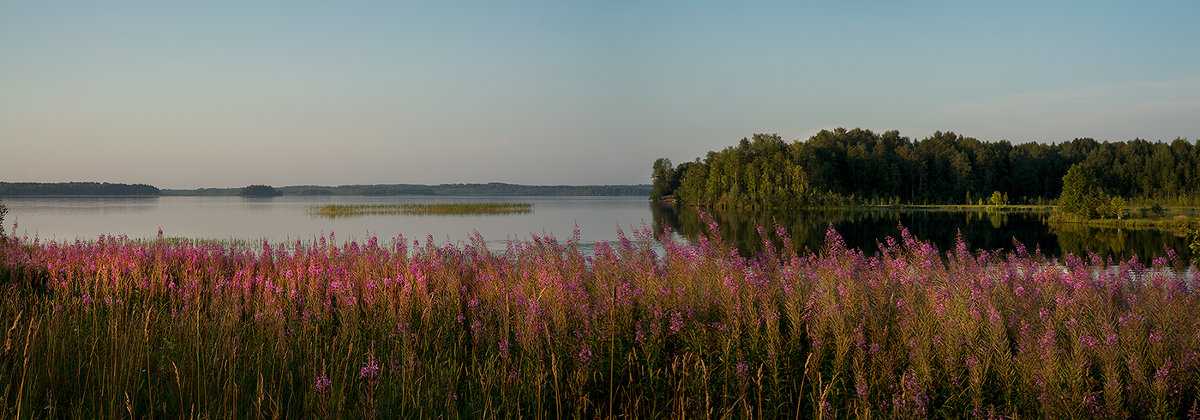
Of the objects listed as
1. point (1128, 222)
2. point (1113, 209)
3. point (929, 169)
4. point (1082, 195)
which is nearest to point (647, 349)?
point (1128, 222)

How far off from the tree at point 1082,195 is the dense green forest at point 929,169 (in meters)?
41.3

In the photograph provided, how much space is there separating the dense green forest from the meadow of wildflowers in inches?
3214

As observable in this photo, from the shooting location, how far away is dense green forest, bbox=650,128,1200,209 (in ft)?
313

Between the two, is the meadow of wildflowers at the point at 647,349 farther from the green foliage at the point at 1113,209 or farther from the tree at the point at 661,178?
the tree at the point at 661,178

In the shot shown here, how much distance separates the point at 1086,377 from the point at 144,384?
6821mm

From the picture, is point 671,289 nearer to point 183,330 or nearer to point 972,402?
point 972,402

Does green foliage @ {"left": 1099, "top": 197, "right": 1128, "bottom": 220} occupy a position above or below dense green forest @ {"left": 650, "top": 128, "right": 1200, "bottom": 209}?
below

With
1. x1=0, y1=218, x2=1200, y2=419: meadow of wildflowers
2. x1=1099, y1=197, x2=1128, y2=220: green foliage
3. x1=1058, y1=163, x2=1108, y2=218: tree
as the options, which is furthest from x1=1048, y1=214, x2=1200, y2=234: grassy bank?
x1=0, y1=218, x2=1200, y2=419: meadow of wildflowers

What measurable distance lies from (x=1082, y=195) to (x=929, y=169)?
77995mm

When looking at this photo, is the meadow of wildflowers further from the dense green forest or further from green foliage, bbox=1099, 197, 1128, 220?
the dense green forest

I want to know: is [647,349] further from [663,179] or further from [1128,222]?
[663,179]

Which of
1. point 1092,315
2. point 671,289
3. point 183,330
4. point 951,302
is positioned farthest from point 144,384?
point 1092,315

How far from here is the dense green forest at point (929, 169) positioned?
95.4 meters

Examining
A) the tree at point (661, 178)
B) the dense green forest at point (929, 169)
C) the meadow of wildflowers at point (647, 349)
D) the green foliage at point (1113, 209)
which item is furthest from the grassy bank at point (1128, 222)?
the tree at point (661, 178)
